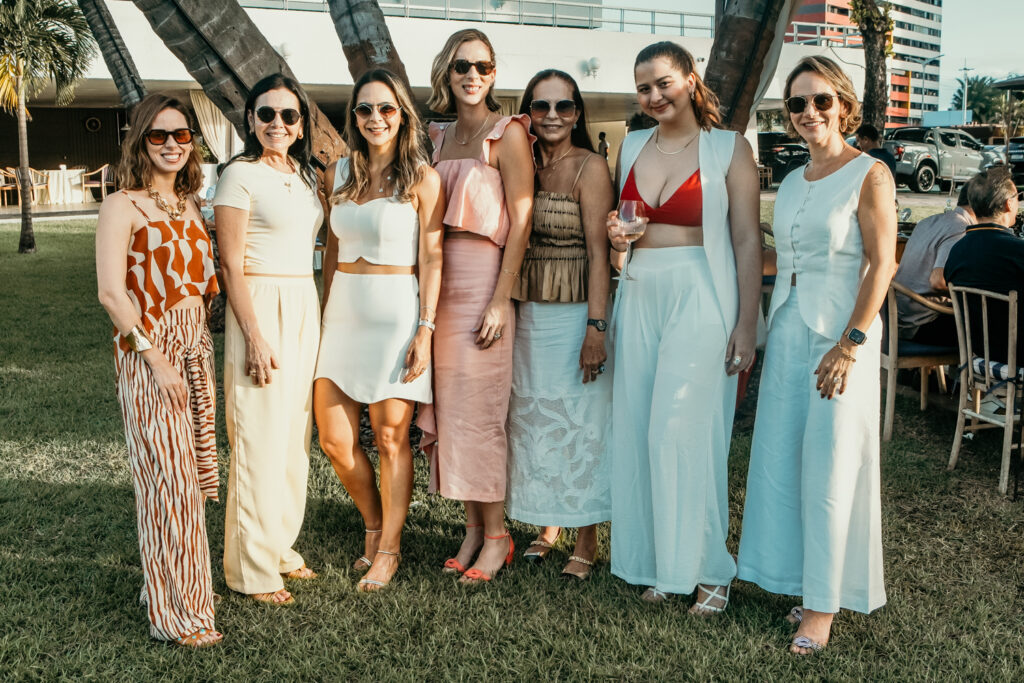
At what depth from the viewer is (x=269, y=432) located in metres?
3.47

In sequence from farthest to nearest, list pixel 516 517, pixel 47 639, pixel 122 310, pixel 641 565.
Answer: pixel 516 517 < pixel 641 565 < pixel 47 639 < pixel 122 310

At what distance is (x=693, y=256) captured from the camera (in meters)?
3.37

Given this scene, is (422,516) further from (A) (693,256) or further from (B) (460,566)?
(A) (693,256)

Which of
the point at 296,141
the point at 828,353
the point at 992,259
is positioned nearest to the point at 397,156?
the point at 296,141

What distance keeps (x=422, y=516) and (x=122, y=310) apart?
2.03 meters

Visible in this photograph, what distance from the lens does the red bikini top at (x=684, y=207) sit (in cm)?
332

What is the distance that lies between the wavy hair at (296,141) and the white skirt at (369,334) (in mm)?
436


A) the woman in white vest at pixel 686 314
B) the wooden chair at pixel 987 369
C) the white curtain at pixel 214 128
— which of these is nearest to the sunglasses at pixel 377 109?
the woman in white vest at pixel 686 314

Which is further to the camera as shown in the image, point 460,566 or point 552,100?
point 460,566

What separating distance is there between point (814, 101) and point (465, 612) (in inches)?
89.0

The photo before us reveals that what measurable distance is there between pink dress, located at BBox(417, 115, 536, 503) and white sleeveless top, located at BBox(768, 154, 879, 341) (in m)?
1.08

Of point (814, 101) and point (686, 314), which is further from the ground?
point (814, 101)

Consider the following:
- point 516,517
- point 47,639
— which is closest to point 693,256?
point 516,517

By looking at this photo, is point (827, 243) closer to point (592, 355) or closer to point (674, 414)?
point (674, 414)
